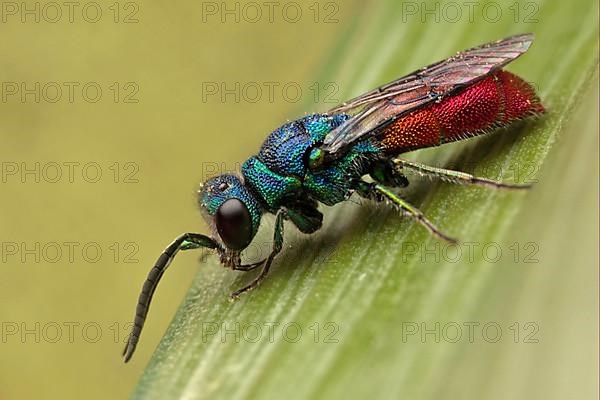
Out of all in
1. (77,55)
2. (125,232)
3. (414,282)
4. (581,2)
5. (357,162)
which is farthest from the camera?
(77,55)

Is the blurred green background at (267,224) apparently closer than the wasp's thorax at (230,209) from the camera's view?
Yes

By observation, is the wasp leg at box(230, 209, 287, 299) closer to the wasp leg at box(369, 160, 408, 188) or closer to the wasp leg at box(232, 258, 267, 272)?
the wasp leg at box(232, 258, 267, 272)

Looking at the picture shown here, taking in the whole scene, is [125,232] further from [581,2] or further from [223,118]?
[581,2]

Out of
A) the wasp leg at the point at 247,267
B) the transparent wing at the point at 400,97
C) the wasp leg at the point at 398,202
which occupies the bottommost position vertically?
the wasp leg at the point at 247,267

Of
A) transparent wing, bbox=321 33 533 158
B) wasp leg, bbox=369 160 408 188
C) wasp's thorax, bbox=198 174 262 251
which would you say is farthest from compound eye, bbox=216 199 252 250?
wasp leg, bbox=369 160 408 188

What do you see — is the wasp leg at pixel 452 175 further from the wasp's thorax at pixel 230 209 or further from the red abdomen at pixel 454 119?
the wasp's thorax at pixel 230 209

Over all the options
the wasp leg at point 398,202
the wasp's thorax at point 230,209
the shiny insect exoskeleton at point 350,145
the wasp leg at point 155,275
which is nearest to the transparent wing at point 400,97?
the shiny insect exoskeleton at point 350,145

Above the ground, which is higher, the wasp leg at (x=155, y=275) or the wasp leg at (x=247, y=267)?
the wasp leg at (x=155, y=275)

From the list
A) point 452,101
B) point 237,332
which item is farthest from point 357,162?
point 237,332
